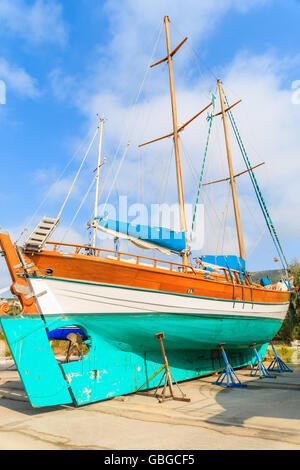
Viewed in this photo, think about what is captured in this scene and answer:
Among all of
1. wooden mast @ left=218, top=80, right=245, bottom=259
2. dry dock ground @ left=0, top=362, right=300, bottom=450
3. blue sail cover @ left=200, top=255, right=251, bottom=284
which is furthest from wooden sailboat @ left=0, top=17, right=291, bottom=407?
wooden mast @ left=218, top=80, right=245, bottom=259

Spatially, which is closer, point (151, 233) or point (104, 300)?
point (104, 300)

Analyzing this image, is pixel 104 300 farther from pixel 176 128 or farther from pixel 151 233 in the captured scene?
pixel 176 128

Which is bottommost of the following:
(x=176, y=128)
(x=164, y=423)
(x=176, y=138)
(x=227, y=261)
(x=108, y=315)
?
(x=164, y=423)

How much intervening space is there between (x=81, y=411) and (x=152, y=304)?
302 cm

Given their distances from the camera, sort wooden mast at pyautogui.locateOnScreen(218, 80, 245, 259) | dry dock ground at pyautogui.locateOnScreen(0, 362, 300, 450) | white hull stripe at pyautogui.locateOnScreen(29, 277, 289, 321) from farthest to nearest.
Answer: wooden mast at pyautogui.locateOnScreen(218, 80, 245, 259) < white hull stripe at pyautogui.locateOnScreen(29, 277, 289, 321) < dry dock ground at pyautogui.locateOnScreen(0, 362, 300, 450)

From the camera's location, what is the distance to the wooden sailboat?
7418 millimetres

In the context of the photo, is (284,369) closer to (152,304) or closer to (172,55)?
(152,304)

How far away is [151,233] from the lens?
10.5m

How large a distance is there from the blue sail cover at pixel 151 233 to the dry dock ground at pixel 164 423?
4367 millimetres

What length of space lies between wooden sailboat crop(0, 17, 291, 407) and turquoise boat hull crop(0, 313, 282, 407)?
0.02m

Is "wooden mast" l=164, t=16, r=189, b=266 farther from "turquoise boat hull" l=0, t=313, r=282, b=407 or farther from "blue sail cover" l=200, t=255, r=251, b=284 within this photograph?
"turquoise boat hull" l=0, t=313, r=282, b=407

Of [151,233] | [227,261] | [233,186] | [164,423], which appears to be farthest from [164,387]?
[233,186]

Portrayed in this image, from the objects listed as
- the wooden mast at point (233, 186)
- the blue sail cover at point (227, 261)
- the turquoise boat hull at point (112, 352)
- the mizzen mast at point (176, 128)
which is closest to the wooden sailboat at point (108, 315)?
the turquoise boat hull at point (112, 352)

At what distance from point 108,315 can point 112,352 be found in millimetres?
1015
